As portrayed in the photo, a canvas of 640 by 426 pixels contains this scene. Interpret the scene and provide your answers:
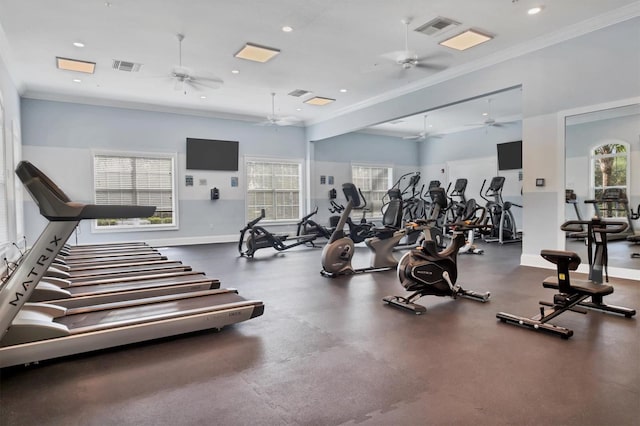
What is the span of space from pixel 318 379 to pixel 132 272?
11.2 feet

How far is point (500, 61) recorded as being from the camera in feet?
20.8

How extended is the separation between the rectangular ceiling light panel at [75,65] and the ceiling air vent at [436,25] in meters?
5.53

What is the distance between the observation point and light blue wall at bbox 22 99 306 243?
327 inches

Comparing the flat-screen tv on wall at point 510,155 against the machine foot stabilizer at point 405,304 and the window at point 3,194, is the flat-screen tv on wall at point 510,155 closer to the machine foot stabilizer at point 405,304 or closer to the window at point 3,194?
the machine foot stabilizer at point 405,304

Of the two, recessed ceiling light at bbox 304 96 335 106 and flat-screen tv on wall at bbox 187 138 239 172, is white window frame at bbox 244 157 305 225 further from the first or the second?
recessed ceiling light at bbox 304 96 335 106

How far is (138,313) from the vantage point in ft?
10.2

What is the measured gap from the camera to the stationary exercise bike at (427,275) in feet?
12.6

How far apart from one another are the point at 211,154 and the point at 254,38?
196 inches

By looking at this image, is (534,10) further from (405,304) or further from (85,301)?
(85,301)

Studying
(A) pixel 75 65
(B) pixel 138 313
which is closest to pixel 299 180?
(A) pixel 75 65

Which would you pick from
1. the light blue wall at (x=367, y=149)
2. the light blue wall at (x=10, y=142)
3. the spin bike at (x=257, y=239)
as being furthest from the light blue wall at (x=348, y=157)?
the light blue wall at (x=10, y=142)

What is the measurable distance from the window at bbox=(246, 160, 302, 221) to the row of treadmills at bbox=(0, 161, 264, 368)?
6103 mm

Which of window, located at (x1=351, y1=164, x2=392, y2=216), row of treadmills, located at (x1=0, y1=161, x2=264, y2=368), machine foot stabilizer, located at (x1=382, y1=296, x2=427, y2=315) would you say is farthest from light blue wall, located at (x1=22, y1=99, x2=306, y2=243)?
machine foot stabilizer, located at (x1=382, y1=296, x2=427, y2=315)

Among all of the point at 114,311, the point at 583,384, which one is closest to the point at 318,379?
the point at 583,384
